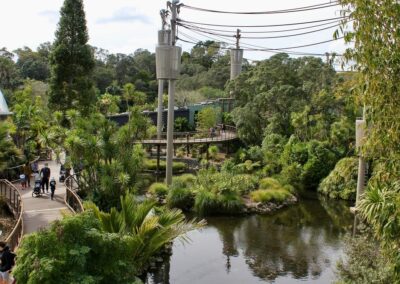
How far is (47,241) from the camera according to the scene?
27.6ft

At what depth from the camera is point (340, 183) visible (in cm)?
2547

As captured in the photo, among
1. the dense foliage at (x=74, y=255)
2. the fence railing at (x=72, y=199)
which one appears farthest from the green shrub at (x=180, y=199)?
the dense foliage at (x=74, y=255)

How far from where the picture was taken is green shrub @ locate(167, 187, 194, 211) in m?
21.9

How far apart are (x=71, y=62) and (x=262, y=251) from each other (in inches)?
768

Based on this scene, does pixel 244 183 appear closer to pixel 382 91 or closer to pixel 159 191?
pixel 159 191

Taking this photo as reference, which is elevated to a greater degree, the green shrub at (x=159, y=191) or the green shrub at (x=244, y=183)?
the green shrub at (x=244, y=183)

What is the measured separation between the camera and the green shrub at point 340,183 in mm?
24625

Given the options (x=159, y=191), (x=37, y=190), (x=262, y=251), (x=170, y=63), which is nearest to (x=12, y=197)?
(x=37, y=190)

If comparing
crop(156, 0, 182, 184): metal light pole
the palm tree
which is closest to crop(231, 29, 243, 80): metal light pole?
crop(156, 0, 182, 184): metal light pole

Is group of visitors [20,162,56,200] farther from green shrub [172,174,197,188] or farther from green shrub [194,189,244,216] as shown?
green shrub [194,189,244,216]

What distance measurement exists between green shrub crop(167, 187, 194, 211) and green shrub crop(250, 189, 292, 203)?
2983 millimetres

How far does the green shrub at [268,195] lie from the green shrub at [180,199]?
2.98 m

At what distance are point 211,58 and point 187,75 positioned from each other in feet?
39.9

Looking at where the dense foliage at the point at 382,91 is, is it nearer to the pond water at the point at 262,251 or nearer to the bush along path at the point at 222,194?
the pond water at the point at 262,251
